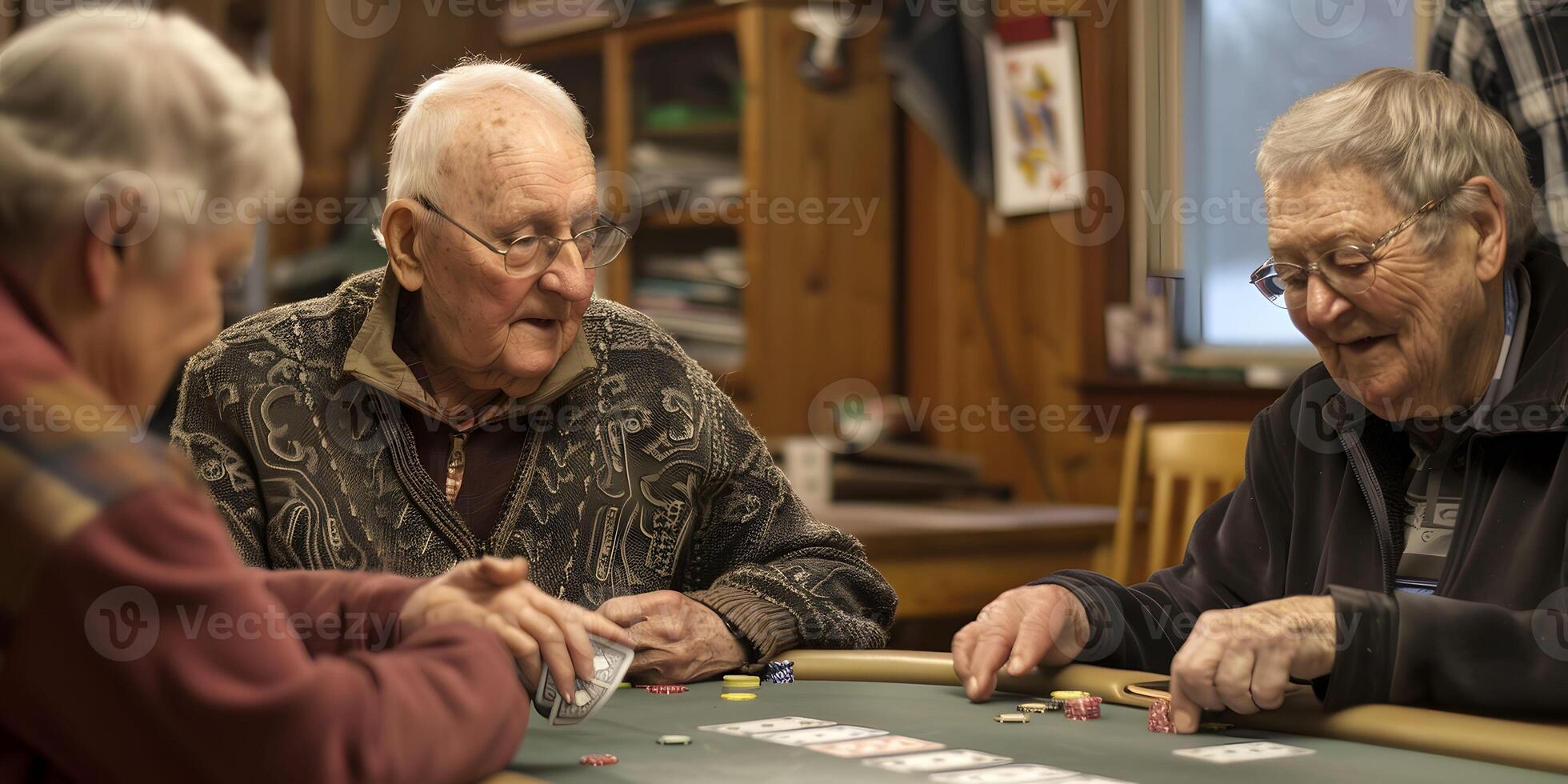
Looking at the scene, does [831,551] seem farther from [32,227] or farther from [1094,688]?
[32,227]

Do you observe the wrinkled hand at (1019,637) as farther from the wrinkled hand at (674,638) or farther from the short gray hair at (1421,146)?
the short gray hair at (1421,146)

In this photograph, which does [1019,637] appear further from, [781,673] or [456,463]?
[456,463]

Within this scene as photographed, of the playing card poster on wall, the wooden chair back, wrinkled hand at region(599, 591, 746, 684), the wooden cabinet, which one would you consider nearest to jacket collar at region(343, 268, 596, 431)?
wrinkled hand at region(599, 591, 746, 684)

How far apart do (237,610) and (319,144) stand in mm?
5858

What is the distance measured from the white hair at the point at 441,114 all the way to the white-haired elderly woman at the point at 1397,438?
0.86m

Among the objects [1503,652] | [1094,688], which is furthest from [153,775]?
[1503,652]

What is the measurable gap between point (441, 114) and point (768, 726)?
93 cm

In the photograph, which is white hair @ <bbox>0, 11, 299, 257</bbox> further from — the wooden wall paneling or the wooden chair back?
the wooden wall paneling

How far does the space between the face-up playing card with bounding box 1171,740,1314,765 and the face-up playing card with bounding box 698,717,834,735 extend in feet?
1.12

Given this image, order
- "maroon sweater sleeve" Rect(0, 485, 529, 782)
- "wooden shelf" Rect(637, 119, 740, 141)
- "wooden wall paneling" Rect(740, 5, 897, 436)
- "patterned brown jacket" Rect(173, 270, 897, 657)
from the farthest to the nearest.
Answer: "wooden shelf" Rect(637, 119, 740, 141)
"wooden wall paneling" Rect(740, 5, 897, 436)
"patterned brown jacket" Rect(173, 270, 897, 657)
"maroon sweater sleeve" Rect(0, 485, 529, 782)

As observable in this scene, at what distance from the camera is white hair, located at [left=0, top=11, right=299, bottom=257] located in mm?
938

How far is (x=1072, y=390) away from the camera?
4.50m

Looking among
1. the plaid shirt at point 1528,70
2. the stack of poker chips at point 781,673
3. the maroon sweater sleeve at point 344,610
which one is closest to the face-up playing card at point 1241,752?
the stack of poker chips at point 781,673

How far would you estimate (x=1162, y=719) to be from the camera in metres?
1.48
